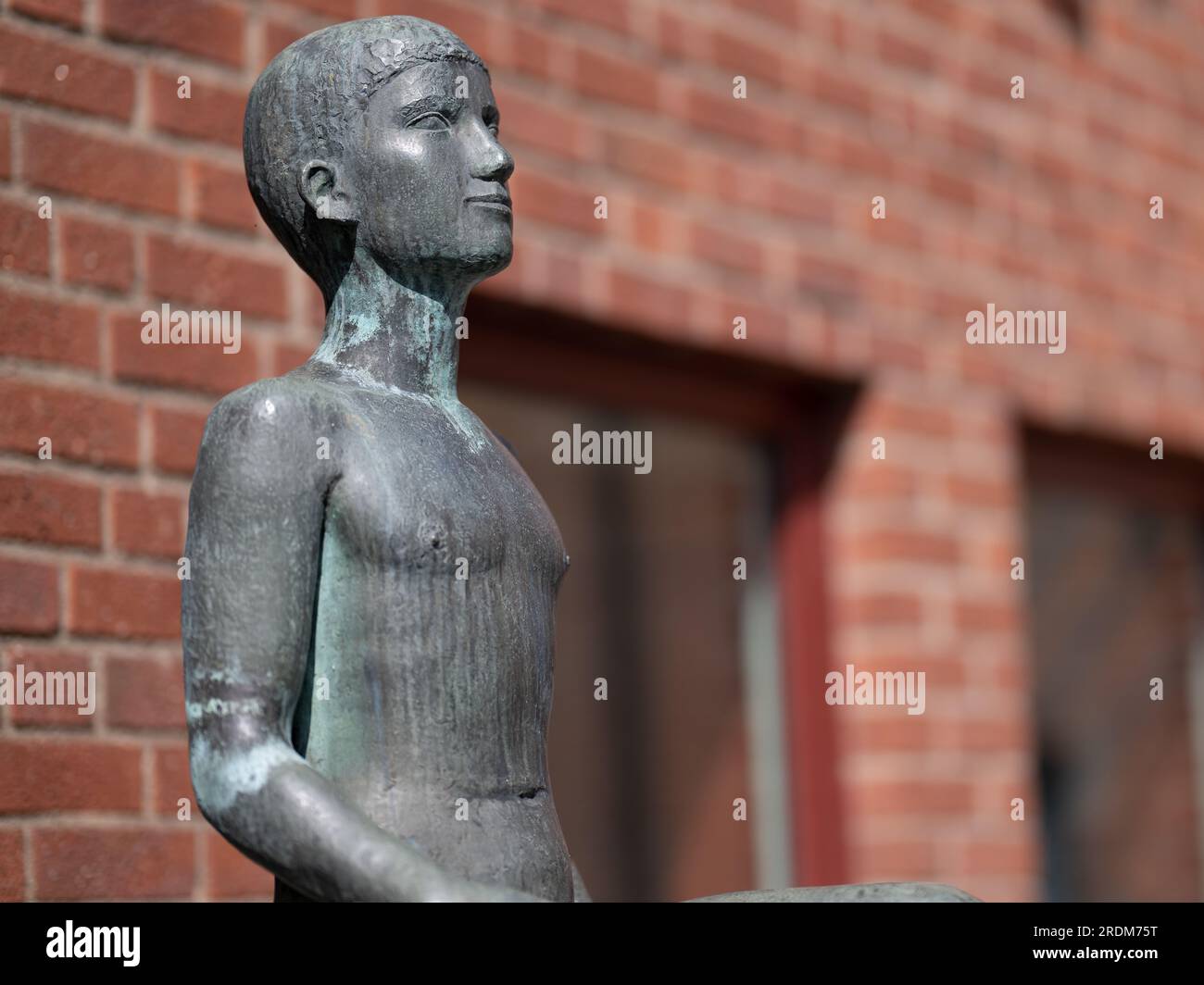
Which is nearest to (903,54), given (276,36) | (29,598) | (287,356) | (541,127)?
(541,127)

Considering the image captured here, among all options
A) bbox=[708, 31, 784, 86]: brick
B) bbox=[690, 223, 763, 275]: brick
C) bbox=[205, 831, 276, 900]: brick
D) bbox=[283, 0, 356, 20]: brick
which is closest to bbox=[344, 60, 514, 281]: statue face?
bbox=[205, 831, 276, 900]: brick

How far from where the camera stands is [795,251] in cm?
439

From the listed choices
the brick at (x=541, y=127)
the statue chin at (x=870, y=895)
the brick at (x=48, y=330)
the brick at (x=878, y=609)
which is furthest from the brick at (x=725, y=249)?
the statue chin at (x=870, y=895)

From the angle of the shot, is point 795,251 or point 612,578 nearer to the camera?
point 795,251

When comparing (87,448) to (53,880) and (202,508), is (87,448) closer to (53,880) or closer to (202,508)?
(53,880)

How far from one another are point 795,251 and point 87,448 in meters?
1.93

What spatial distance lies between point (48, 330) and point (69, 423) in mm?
137

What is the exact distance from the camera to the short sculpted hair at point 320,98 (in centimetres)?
203

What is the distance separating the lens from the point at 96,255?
300 cm

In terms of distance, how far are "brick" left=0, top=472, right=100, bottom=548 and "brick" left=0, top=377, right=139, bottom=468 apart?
0.14 feet

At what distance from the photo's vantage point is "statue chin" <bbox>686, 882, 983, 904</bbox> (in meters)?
1.75
